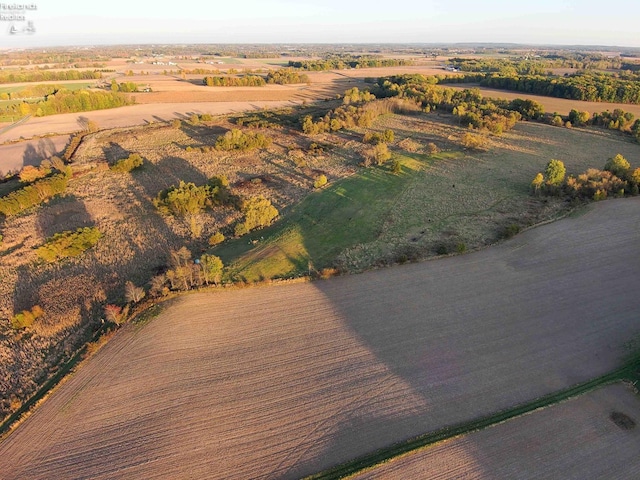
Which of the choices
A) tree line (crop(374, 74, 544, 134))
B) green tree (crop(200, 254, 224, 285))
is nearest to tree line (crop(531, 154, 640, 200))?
tree line (crop(374, 74, 544, 134))

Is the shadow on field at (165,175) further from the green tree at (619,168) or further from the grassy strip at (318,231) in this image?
the green tree at (619,168)

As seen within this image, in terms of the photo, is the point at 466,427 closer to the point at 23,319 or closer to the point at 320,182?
the point at 23,319

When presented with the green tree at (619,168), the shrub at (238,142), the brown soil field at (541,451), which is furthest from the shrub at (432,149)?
the brown soil field at (541,451)

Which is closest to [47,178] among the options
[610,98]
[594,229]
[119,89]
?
[594,229]

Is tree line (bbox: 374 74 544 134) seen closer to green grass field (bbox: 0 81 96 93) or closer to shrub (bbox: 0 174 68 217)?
shrub (bbox: 0 174 68 217)

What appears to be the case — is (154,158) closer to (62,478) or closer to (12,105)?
(62,478)

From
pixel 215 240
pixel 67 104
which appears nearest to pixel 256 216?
pixel 215 240
